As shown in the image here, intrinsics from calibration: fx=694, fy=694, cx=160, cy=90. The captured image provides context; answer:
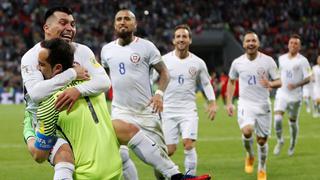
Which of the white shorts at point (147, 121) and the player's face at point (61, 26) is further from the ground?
the player's face at point (61, 26)

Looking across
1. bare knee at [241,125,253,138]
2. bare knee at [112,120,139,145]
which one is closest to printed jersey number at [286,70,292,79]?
bare knee at [241,125,253,138]

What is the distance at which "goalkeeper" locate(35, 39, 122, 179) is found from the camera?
210 inches

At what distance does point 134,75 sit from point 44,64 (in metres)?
3.66

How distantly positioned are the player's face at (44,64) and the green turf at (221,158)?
5972mm

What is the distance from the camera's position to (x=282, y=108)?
15586 mm

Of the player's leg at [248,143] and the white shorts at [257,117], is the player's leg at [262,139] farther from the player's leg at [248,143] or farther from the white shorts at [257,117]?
the player's leg at [248,143]

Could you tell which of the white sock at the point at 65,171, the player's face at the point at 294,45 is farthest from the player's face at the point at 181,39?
the white sock at the point at 65,171

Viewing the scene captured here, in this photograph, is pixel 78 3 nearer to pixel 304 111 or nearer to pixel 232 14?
pixel 232 14

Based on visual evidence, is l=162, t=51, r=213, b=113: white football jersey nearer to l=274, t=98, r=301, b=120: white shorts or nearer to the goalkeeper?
l=274, t=98, r=301, b=120: white shorts

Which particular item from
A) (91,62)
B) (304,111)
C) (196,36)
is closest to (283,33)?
(196,36)

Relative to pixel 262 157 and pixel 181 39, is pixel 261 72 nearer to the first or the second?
pixel 262 157

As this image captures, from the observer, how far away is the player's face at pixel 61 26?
20.1 feet

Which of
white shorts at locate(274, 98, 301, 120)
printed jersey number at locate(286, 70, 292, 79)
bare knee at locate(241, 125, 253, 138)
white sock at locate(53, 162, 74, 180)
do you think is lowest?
white shorts at locate(274, 98, 301, 120)

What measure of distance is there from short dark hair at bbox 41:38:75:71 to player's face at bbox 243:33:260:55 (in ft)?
22.4
